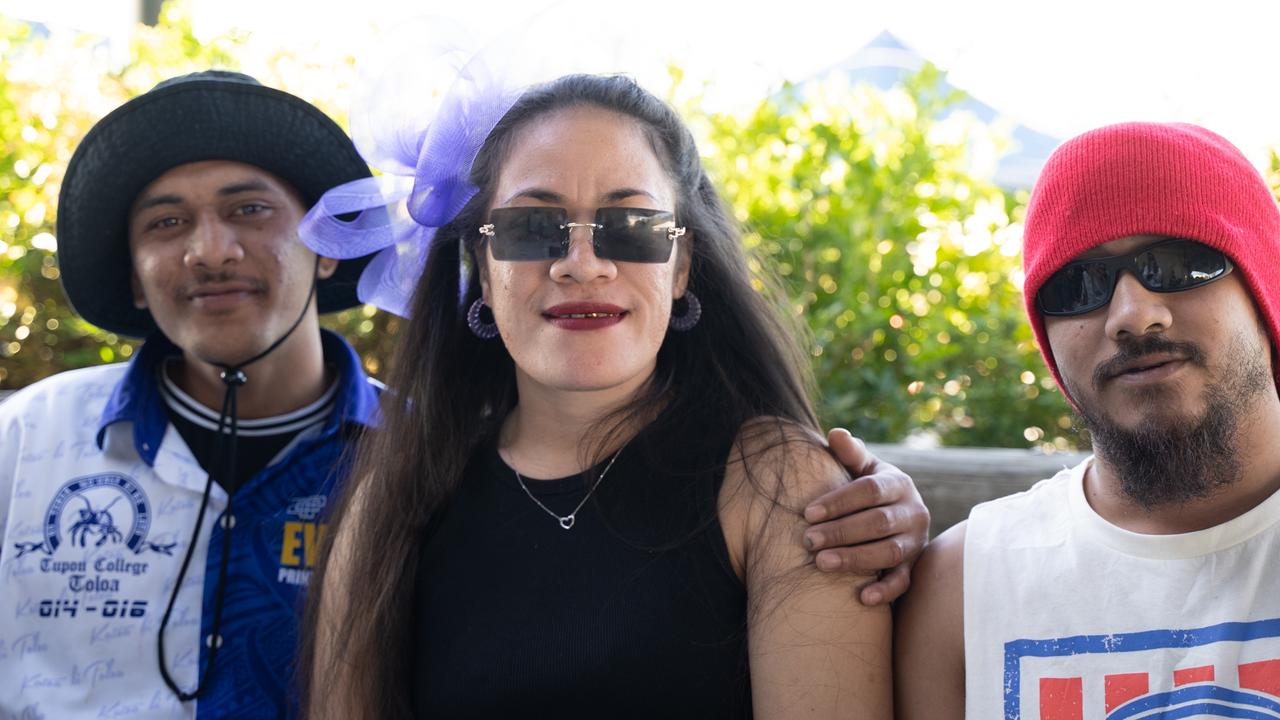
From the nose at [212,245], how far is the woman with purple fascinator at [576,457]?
0.24 metres

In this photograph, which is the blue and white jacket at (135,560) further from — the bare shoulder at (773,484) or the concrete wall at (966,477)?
the concrete wall at (966,477)

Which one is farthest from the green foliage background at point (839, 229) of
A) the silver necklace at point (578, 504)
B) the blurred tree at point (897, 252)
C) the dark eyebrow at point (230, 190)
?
the silver necklace at point (578, 504)

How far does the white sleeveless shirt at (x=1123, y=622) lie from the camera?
187 cm

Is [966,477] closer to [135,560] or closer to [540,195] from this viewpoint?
[540,195]

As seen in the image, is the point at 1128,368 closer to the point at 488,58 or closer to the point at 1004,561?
the point at 1004,561

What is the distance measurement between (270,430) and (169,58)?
2043 mm

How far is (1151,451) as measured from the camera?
6.57 feet

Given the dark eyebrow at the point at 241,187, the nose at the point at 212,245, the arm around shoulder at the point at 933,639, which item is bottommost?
the arm around shoulder at the point at 933,639

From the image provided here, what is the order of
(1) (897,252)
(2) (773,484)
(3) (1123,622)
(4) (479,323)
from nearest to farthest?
(3) (1123,622) < (2) (773,484) < (4) (479,323) < (1) (897,252)

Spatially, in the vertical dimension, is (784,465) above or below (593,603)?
above

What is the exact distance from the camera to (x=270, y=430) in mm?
2969

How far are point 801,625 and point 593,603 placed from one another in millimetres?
393

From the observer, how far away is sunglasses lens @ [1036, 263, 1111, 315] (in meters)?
2.05

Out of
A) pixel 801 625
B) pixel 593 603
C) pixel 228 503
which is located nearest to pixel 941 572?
pixel 801 625
